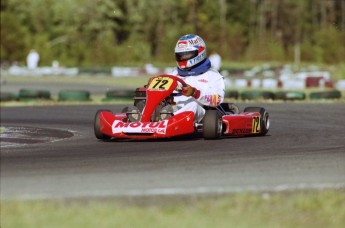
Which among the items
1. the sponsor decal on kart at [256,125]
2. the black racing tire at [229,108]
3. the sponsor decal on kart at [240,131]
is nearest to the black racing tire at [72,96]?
the black racing tire at [229,108]

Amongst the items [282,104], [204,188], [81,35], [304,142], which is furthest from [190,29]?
[204,188]

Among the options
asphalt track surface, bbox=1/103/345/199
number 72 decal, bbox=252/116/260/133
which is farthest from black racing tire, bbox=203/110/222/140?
number 72 decal, bbox=252/116/260/133

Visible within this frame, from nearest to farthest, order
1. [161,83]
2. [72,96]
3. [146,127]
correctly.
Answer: [146,127]
[161,83]
[72,96]

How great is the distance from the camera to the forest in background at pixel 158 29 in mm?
63438

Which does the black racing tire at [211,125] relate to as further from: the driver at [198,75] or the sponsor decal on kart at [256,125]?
the sponsor decal on kart at [256,125]

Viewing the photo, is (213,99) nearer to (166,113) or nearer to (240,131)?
(240,131)

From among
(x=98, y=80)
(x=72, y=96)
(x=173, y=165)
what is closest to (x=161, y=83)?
(x=173, y=165)

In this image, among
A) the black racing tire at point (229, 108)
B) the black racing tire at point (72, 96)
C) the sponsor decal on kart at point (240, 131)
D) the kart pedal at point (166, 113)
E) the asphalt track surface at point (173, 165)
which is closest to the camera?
the asphalt track surface at point (173, 165)

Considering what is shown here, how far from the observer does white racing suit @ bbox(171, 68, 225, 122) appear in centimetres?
1185

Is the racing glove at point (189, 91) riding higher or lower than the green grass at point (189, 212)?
higher

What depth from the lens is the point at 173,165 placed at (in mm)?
8609

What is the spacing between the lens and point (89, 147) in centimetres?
1076

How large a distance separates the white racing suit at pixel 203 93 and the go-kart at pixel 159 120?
13 centimetres

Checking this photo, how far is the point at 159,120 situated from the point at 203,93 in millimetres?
880
